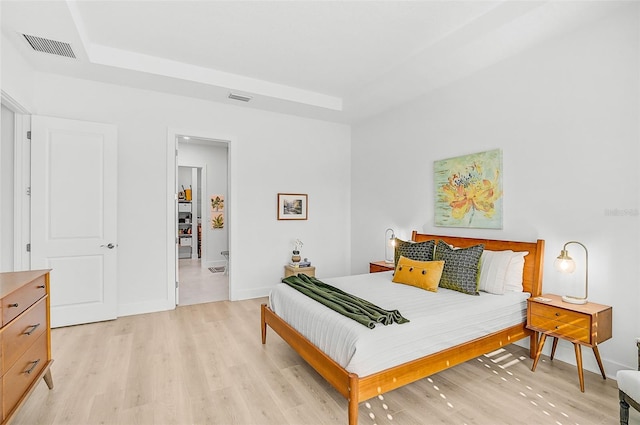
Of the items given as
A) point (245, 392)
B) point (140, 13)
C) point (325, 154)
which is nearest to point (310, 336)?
point (245, 392)

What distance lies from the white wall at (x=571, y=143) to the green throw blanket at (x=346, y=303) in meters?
1.79

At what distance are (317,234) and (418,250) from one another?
227 cm

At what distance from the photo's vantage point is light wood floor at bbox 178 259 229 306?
16.2ft

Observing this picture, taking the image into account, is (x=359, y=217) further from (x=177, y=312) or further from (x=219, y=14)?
(x=219, y=14)

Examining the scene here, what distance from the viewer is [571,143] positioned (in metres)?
2.86

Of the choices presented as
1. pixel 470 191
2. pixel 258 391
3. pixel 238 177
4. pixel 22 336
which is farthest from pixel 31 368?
pixel 470 191

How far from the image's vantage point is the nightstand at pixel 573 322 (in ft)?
7.82

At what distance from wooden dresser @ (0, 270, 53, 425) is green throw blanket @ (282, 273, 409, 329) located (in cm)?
185

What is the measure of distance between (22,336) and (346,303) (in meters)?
2.01

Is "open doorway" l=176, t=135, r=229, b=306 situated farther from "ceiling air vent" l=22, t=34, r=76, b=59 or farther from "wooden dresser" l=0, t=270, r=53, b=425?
"wooden dresser" l=0, t=270, r=53, b=425

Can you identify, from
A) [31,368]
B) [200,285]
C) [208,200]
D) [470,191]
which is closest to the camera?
[31,368]

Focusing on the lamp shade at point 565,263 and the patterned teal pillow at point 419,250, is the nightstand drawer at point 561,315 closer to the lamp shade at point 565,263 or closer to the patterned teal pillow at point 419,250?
the lamp shade at point 565,263

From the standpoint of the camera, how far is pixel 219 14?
2861 mm

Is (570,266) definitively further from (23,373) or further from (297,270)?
(23,373)
